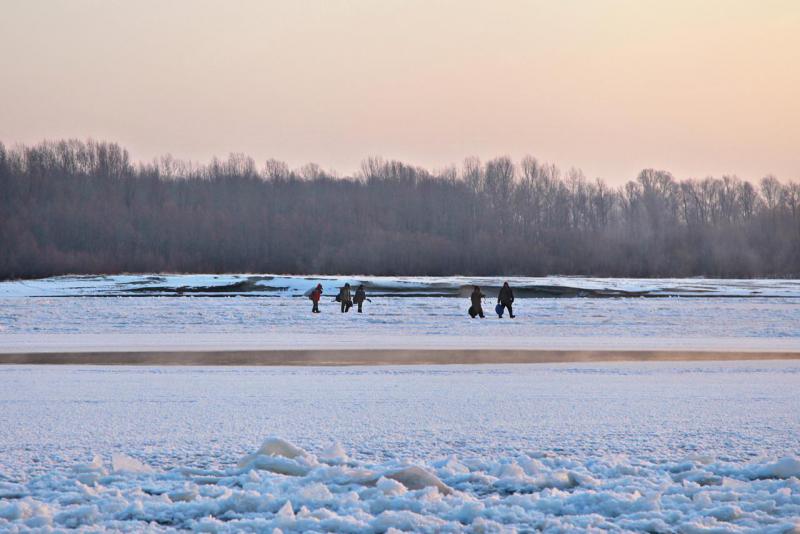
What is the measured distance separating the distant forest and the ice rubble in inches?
2771

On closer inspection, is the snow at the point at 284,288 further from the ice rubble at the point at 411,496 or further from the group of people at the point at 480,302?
the ice rubble at the point at 411,496

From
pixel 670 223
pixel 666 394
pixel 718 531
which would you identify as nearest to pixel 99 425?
pixel 718 531

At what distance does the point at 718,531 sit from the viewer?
4895 mm

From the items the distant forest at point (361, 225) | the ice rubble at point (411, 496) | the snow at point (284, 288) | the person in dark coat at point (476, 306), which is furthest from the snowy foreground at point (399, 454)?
the distant forest at point (361, 225)

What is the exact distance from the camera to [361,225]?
90.7 metres

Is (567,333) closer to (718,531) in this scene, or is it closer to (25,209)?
(718,531)

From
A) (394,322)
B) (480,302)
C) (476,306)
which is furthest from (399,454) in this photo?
(476,306)

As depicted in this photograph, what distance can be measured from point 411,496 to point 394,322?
1975cm

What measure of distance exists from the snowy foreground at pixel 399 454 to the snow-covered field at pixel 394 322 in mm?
6804

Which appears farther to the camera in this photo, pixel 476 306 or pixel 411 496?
pixel 476 306

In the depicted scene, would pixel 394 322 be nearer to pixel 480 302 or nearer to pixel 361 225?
pixel 480 302

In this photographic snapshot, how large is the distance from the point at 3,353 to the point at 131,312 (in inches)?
545

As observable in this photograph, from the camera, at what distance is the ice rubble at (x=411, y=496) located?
505cm

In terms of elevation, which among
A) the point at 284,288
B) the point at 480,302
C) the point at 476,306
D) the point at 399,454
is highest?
the point at 284,288
